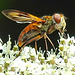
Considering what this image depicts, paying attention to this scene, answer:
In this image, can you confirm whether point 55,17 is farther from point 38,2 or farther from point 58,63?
point 38,2

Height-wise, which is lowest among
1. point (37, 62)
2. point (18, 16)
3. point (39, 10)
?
point (37, 62)

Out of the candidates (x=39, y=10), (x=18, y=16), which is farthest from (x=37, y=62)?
(x=39, y=10)

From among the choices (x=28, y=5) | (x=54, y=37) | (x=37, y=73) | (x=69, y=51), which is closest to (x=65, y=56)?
(x=69, y=51)

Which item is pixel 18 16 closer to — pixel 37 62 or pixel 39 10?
pixel 37 62

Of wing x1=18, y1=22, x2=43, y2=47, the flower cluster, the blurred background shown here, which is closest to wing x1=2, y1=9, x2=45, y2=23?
wing x1=18, y1=22, x2=43, y2=47

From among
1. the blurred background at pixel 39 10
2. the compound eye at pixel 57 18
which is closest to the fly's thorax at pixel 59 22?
the compound eye at pixel 57 18
